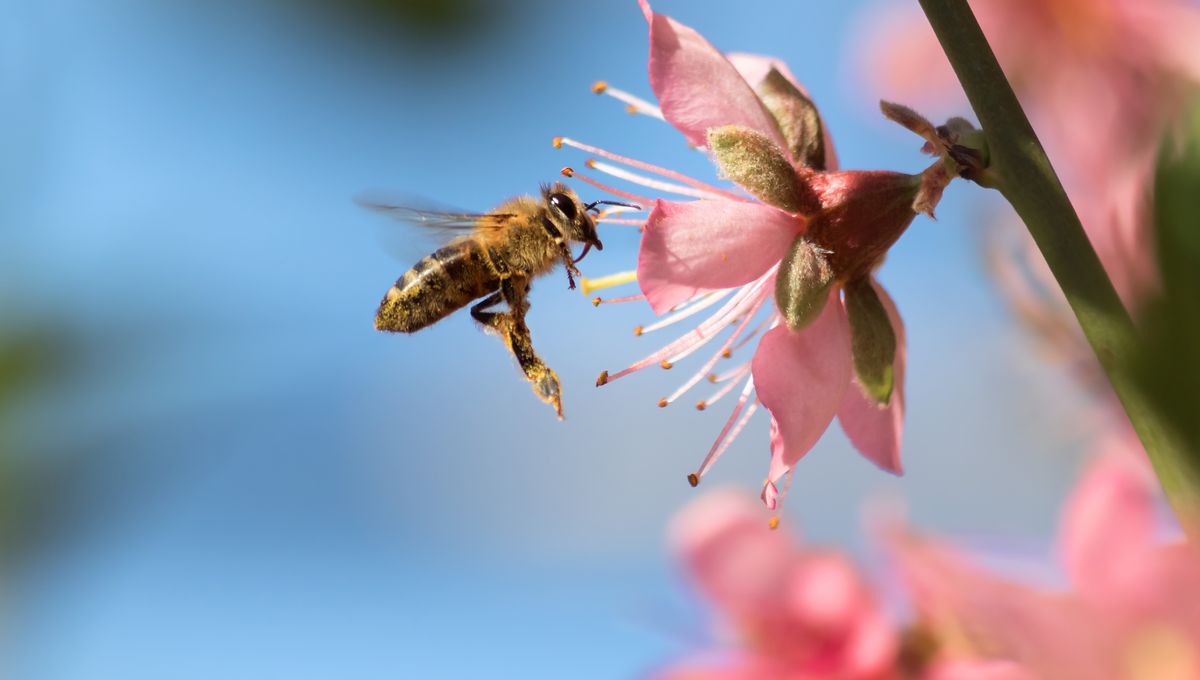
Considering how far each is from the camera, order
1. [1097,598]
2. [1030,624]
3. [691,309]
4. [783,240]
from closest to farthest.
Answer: [1030,624] → [1097,598] → [783,240] → [691,309]

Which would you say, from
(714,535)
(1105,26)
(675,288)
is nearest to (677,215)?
(675,288)

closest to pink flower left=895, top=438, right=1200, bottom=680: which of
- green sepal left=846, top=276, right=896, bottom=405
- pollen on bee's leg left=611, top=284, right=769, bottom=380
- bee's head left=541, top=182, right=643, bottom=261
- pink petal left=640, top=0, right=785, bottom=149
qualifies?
green sepal left=846, top=276, right=896, bottom=405

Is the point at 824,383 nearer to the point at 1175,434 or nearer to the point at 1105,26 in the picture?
the point at 1175,434

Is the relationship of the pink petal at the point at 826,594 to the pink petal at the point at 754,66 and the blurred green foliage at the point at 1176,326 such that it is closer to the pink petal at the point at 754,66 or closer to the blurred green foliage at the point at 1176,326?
the pink petal at the point at 754,66

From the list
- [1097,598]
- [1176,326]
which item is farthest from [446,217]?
[1176,326]

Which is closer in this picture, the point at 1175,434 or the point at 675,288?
the point at 1175,434

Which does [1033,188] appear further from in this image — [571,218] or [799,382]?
[571,218]

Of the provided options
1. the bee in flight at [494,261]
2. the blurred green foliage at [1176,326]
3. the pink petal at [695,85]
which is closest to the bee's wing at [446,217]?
the bee in flight at [494,261]
